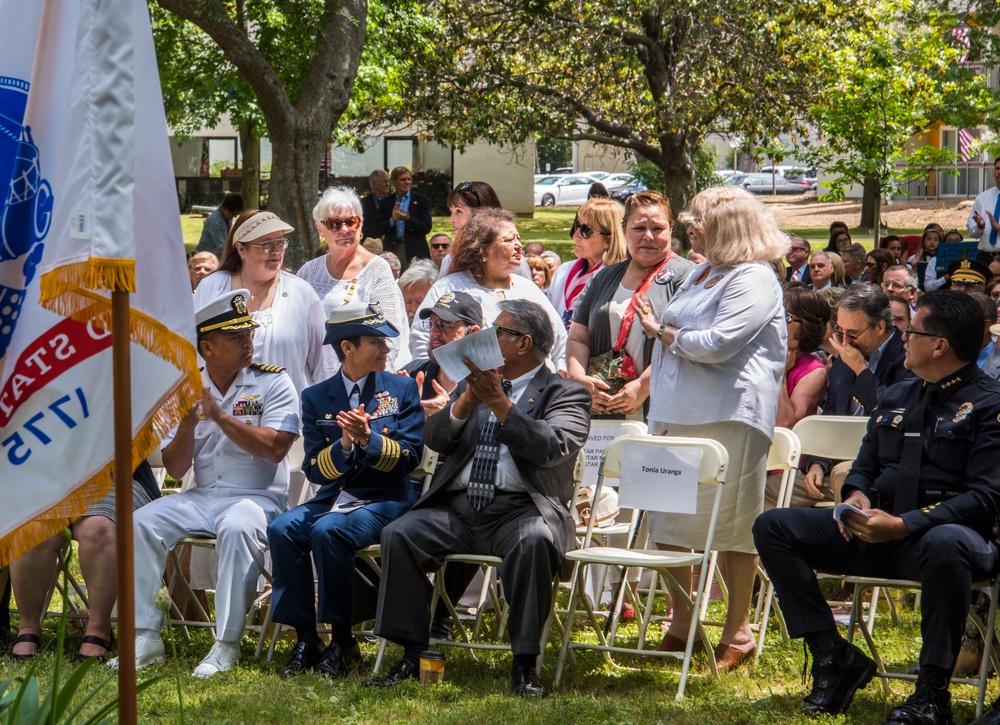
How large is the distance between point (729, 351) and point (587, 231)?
2575 millimetres

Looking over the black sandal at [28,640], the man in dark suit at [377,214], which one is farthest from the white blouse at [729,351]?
the man in dark suit at [377,214]

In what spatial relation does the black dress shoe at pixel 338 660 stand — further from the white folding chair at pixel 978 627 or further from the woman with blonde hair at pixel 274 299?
the white folding chair at pixel 978 627

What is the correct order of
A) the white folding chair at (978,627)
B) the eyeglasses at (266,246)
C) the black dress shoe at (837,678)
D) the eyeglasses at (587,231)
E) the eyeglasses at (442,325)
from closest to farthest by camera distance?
the white folding chair at (978,627) → the black dress shoe at (837,678) → the eyeglasses at (442,325) → the eyeglasses at (266,246) → the eyeglasses at (587,231)

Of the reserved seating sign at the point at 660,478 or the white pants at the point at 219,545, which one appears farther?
the white pants at the point at 219,545

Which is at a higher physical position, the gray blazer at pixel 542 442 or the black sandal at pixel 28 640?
the gray blazer at pixel 542 442

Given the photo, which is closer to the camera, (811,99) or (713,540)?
(713,540)

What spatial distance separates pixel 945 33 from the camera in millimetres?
19406

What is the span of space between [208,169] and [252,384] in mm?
34902

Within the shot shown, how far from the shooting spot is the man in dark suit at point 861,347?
6.65 metres

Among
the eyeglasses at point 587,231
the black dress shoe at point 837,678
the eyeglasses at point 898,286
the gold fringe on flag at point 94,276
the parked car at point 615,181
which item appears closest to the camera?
the gold fringe on flag at point 94,276

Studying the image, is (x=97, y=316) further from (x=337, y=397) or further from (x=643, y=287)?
(x=643, y=287)

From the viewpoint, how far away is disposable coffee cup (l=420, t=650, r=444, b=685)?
5.20m

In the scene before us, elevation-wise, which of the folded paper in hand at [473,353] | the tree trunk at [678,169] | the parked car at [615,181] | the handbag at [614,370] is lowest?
the handbag at [614,370]

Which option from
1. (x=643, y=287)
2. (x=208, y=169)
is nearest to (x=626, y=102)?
(x=643, y=287)
